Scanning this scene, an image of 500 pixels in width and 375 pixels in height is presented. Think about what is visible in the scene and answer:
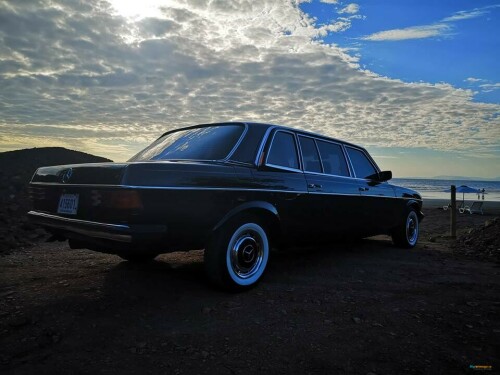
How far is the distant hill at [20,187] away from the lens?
20.7ft

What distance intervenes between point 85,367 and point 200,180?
1.56 metres

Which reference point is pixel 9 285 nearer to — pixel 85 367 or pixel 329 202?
pixel 85 367

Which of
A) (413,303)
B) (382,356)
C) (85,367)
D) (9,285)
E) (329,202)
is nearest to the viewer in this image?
(85,367)

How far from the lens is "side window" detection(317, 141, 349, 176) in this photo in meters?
4.74

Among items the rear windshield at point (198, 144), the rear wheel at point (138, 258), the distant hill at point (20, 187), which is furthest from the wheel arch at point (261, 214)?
the distant hill at point (20, 187)

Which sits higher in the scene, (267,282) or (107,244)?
(107,244)

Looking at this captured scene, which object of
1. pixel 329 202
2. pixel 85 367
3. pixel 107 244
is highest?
pixel 329 202

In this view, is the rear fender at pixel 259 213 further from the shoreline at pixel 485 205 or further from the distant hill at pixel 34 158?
the shoreline at pixel 485 205

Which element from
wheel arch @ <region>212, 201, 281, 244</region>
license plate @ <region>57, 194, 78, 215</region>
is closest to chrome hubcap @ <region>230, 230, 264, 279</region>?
wheel arch @ <region>212, 201, 281, 244</region>

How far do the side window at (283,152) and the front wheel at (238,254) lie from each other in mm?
738

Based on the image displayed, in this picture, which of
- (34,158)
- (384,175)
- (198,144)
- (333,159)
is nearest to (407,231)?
(384,175)

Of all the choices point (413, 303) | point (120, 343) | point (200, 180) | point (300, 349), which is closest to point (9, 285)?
point (120, 343)

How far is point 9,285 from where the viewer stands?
3559 millimetres

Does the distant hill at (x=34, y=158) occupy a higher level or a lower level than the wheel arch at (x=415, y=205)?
higher
